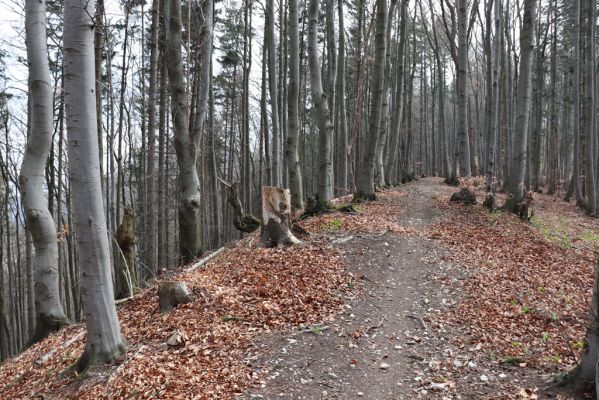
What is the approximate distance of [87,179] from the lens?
12.8ft

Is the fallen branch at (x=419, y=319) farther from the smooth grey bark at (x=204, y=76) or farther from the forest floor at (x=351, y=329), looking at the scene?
the smooth grey bark at (x=204, y=76)

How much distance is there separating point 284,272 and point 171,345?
234 cm

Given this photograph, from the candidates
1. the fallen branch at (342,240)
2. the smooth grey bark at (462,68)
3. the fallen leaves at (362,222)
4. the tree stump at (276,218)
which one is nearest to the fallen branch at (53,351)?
the tree stump at (276,218)

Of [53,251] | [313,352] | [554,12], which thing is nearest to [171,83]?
Answer: [53,251]

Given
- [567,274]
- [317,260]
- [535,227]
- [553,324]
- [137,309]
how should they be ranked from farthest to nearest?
1. [535,227]
2. [567,274]
3. [317,260]
4. [137,309]
5. [553,324]

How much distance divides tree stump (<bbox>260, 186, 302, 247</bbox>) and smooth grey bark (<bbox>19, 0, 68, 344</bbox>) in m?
3.94

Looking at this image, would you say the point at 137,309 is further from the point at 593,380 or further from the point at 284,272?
the point at 593,380

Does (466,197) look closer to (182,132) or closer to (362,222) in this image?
(362,222)

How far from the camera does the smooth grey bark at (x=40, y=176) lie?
6.51 metres

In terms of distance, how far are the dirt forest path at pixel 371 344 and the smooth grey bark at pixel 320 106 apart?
11.3 feet

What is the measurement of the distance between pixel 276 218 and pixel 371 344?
11.7 feet

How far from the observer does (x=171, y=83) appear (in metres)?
8.69

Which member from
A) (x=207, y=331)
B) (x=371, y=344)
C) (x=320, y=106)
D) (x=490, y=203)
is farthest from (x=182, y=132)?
(x=490, y=203)

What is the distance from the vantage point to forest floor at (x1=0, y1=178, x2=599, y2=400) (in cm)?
380
